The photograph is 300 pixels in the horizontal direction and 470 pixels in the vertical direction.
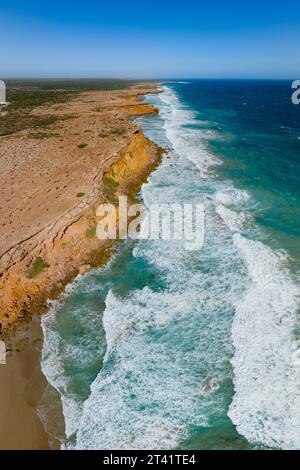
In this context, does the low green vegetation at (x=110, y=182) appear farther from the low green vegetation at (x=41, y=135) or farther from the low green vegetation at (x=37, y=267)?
the low green vegetation at (x=41, y=135)

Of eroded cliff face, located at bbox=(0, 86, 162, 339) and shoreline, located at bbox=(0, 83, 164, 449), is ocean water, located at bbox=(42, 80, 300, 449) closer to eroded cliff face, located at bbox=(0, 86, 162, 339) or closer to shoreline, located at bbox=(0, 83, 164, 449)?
shoreline, located at bbox=(0, 83, 164, 449)

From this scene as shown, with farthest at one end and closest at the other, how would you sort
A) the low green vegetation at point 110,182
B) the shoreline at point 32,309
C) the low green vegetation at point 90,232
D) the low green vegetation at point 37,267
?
the low green vegetation at point 110,182 < the low green vegetation at point 90,232 < the low green vegetation at point 37,267 < the shoreline at point 32,309

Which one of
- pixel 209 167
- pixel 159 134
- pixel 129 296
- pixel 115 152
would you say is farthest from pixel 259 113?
pixel 129 296

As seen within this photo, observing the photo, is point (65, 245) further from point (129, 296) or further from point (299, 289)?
point (299, 289)

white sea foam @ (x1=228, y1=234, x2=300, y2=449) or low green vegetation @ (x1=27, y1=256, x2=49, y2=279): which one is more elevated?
low green vegetation @ (x1=27, y1=256, x2=49, y2=279)

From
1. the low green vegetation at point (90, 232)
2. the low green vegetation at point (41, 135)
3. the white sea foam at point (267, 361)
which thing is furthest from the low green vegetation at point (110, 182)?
the low green vegetation at point (41, 135)

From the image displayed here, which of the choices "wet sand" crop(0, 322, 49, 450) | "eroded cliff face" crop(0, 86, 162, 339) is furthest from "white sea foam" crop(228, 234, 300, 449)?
"eroded cliff face" crop(0, 86, 162, 339)
